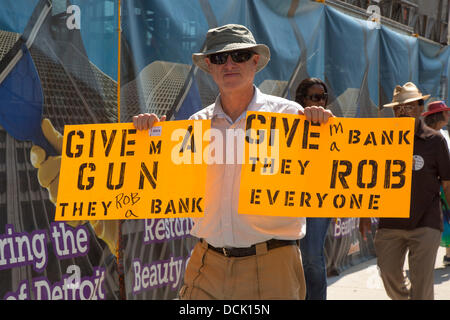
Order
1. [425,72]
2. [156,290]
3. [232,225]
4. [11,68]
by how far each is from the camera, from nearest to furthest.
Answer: [232,225]
[11,68]
[156,290]
[425,72]

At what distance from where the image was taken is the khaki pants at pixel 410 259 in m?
4.77

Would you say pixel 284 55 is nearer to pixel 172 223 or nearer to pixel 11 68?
pixel 172 223

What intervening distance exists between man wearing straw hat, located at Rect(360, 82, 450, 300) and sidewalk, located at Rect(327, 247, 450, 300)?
150cm

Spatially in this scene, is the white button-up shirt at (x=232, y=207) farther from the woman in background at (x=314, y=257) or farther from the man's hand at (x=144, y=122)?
the woman in background at (x=314, y=257)

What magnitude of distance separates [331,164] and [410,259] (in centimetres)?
211

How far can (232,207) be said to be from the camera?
299 centimetres

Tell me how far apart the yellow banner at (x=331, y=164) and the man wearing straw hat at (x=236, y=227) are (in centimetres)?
8

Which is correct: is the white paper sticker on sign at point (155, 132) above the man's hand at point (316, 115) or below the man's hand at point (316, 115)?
below

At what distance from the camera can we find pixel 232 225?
297 cm

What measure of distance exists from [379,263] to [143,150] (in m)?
2.56

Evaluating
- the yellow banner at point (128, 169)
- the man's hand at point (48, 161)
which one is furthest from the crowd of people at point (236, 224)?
the man's hand at point (48, 161)

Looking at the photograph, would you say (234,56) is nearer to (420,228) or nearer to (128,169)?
(128,169)

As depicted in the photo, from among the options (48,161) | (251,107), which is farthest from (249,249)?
(48,161)

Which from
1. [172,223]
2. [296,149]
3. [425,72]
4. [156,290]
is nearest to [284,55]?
[172,223]
